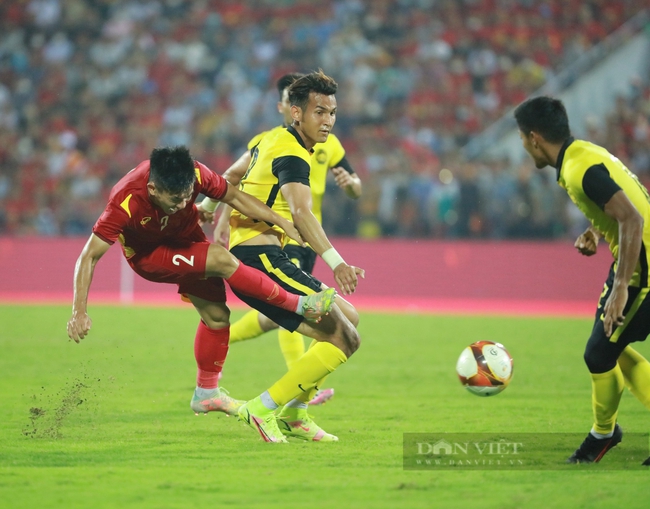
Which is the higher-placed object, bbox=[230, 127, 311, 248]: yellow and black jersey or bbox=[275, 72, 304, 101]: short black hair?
bbox=[275, 72, 304, 101]: short black hair

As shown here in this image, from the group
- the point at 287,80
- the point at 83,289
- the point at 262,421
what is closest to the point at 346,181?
the point at 287,80

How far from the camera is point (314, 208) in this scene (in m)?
8.03

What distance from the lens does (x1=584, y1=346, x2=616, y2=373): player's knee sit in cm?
513

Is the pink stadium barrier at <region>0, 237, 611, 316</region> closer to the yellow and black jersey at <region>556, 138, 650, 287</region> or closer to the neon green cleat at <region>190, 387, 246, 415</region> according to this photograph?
the neon green cleat at <region>190, 387, 246, 415</region>

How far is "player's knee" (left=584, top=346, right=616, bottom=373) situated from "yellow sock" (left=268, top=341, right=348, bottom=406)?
1.52 metres

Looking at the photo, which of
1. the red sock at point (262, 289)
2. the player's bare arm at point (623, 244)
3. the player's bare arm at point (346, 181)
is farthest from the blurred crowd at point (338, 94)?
the player's bare arm at point (623, 244)

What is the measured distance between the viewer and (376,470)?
4.83m

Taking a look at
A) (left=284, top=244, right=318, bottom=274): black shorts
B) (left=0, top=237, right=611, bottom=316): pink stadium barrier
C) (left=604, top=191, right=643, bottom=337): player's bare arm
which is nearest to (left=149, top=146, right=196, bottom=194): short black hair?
(left=284, top=244, right=318, bottom=274): black shorts

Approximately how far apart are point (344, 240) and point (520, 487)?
1193 centimetres

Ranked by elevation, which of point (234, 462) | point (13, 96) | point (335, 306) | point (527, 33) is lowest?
point (234, 462)

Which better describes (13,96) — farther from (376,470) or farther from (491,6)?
(376,470)

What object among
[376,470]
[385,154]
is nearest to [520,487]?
[376,470]

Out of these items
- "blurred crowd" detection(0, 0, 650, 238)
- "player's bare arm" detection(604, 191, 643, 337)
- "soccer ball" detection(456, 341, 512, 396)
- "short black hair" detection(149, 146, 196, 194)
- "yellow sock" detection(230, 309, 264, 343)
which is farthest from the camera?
"blurred crowd" detection(0, 0, 650, 238)

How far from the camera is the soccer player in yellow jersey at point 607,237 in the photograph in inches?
189
